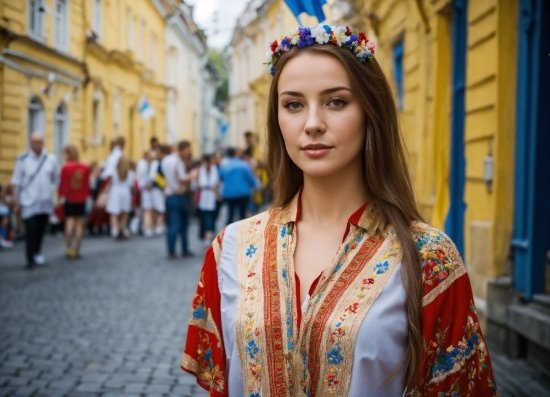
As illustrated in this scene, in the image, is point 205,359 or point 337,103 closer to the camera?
point 337,103

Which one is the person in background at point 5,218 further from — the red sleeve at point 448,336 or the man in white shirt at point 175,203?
the red sleeve at point 448,336

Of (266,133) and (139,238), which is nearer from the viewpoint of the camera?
(266,133)

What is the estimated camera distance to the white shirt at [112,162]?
1478 centimetres

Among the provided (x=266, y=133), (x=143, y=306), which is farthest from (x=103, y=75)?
(x=266, y=133)

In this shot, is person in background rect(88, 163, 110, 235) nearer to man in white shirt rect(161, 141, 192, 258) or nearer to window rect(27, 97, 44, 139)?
window rect(27, 97, 44, 139)

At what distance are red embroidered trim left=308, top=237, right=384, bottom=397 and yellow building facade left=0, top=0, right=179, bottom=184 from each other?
632 cm

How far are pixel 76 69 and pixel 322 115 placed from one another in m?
12.8

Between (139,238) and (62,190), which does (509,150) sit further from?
(139,238)

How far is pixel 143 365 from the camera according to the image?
5.56 m

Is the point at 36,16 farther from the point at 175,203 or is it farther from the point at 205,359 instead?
the point at 205,359

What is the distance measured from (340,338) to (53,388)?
3.47 metres

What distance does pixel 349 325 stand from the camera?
6.58 feet

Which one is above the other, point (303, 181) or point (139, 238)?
point (303, 181)

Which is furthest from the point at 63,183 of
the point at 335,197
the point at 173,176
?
the point at 335,197
